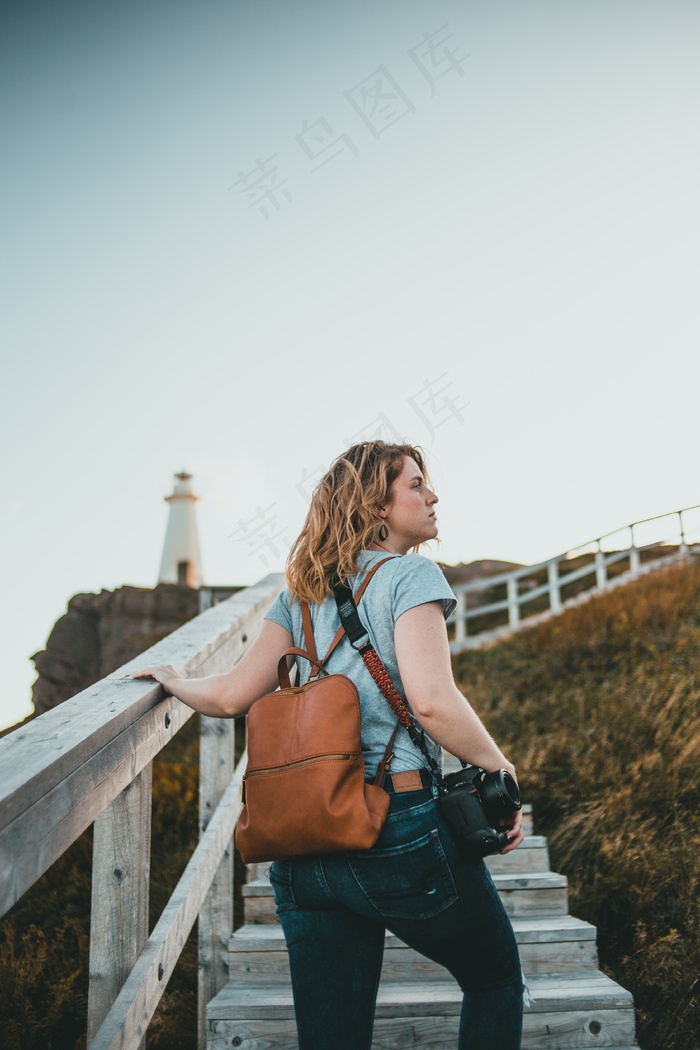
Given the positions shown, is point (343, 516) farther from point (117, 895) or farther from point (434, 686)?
point (117, 895)

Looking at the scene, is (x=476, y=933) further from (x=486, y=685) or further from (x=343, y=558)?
(x=486, y=685)

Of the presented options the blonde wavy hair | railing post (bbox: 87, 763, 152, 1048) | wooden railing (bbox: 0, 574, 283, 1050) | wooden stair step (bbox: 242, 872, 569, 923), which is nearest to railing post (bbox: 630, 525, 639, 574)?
wooden stair step (bbox: 242, 872, 569, 923)

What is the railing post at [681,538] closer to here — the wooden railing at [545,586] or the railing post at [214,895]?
the wooden railing at [545,586]

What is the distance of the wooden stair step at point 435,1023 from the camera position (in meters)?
2.25

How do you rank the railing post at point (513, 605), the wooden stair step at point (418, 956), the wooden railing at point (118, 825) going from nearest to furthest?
1. the wooden railing at point (118, 825)
2. the wooden stair step at point (418, 956)
3. the railing post at point (513, 605)

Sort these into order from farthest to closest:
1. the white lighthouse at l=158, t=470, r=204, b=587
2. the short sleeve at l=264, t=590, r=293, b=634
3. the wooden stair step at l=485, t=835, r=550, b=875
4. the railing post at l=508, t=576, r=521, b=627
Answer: the white lighthouse at l=158, t=470, r=204, b=587
the railing post at l=508, t=576, r=521, b=627
the wooden stair step at l=485, t=835, r=550, b=875
the short sleeve at l=264, t=590, r=293, b=634

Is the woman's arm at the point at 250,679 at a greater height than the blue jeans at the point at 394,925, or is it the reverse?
the woman's arm at the point at 250,679

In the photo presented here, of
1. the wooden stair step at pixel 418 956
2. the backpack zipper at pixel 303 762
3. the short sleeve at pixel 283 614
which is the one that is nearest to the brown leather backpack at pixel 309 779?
the backpack zipper at pixel 303 762

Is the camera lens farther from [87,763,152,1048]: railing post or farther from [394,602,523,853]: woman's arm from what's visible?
[87,763,152,1048]: railing post

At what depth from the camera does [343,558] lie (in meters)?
1.60

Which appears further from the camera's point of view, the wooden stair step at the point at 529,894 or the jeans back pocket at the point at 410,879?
the wooden stair step at the point at 529,894

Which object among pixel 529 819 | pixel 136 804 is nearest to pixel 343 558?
pixel 136 804

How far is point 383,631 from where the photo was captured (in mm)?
1516

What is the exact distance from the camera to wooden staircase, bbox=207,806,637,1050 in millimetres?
2252
